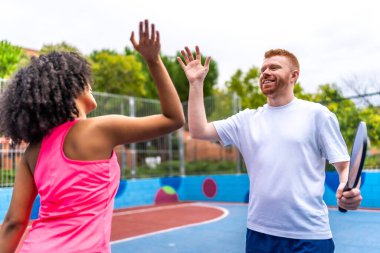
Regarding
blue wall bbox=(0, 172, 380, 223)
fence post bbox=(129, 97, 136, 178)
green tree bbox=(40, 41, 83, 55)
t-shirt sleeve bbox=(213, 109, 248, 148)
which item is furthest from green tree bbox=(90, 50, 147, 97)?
t-shirt sleeve bbox=(213, 109, 248, 148)

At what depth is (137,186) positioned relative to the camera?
11.0 m

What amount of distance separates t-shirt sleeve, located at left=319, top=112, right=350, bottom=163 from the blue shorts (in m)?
0.43

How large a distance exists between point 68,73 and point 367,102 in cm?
881

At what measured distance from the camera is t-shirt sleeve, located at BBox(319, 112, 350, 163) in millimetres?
2004

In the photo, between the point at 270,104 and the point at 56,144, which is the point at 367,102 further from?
the point at 56,144

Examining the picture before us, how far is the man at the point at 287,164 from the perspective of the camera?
6.67 ft

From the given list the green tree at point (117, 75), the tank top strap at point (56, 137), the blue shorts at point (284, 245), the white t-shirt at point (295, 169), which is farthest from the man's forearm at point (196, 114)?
the green tree at point (117, 75)

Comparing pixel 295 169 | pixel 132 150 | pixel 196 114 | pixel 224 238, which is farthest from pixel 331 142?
pixel 132 150

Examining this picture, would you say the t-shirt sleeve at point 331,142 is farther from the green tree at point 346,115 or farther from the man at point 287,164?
the green tree at point 346,115

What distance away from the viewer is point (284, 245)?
2043 mm

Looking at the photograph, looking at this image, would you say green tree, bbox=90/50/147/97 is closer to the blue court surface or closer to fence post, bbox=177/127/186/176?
fence post, bbox=177/127/186/176

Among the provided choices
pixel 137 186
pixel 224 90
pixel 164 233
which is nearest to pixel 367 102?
pixel 164 233

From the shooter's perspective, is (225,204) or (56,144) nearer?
(56,144)

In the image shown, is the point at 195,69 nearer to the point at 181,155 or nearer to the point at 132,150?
the point at 132,150
